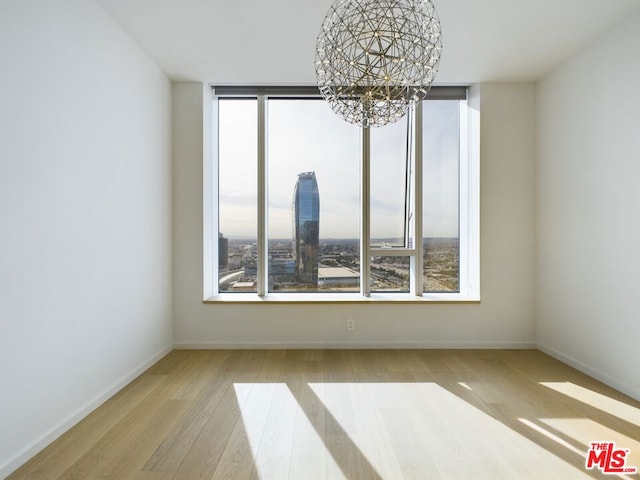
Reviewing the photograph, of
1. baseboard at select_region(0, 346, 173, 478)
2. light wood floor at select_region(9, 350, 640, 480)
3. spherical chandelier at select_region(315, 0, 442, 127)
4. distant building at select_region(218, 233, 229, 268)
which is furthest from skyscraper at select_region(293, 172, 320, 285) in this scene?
spherical chandelier at select_region(315, 0, 442, 127)

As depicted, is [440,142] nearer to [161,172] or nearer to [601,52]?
[601,52]

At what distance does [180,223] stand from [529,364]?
3.50 meters

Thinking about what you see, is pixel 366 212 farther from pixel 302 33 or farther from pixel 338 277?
pixel 302 33

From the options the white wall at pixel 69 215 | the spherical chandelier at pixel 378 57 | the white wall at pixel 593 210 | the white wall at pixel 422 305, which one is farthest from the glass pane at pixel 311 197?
the spherical chandelier at pixel 378 57

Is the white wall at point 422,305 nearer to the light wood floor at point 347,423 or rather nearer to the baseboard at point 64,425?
the light wood floor at point 347,423

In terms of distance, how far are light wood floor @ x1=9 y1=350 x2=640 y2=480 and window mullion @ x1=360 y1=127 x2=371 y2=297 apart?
89cm

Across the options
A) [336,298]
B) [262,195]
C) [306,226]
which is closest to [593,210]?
[336,298]

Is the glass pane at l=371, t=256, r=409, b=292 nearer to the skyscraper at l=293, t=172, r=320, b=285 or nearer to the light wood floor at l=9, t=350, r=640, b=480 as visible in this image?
the skyscraper at l=293, t=172, r=320, b=285

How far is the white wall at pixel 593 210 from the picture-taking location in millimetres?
2498

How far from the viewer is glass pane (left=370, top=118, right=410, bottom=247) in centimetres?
377

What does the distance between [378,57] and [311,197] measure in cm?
241

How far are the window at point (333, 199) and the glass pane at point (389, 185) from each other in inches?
0.4

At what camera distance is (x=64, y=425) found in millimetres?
2057

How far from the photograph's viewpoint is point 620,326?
102 inches
